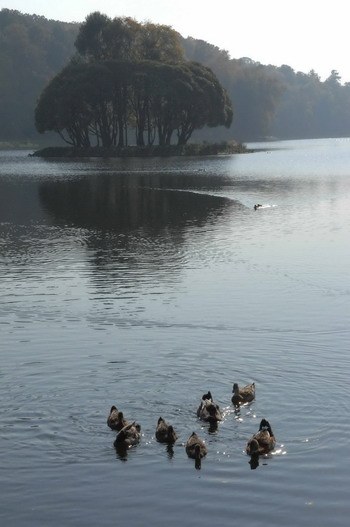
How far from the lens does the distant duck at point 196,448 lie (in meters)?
13.4

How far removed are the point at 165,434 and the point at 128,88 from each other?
9347cm

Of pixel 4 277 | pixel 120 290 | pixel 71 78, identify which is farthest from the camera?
pixel 71 78

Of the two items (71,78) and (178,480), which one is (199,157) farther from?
(178,480)

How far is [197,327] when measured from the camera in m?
20.9

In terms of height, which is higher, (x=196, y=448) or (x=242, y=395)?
(x=242, y=395)

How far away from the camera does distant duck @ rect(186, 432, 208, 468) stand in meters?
13.4

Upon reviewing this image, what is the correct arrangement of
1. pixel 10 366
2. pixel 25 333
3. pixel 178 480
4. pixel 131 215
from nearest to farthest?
pixel 178 480 → pixel 10 366 → pixel 25 333 → pixel 131 215

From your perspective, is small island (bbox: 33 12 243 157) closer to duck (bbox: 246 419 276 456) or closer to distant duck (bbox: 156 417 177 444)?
distant duck (bbox: 156 417 177 444)

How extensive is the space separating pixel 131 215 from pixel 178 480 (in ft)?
106

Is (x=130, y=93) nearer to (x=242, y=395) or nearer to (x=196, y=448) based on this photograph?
(x=242, y=395)

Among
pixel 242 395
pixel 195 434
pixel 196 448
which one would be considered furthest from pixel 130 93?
pixel 196 448

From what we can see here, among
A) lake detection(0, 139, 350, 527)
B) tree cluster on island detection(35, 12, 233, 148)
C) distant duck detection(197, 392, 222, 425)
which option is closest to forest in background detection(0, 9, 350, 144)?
tree cluster on island detection(35, 12, 233, 148)

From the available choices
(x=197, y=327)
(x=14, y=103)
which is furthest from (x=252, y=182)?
(x=14, y=103)

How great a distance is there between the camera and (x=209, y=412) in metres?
14.6
